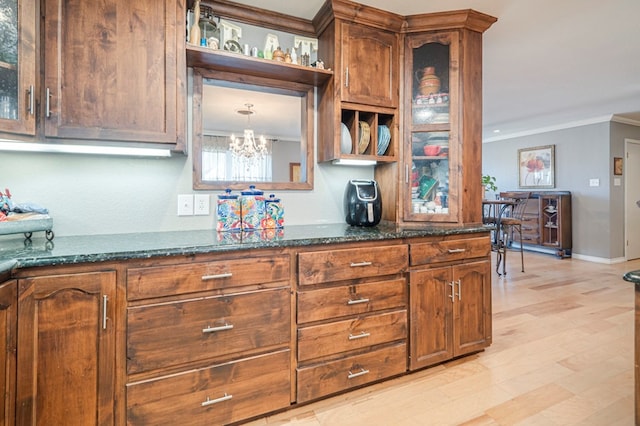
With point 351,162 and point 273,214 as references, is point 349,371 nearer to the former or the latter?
point 273,214

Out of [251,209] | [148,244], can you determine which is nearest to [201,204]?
Answer: [251,209]

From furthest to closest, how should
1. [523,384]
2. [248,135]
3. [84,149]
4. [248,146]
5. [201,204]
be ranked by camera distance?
[248,135]
[248,146]
[201,204]
[523,384]
[84,149]

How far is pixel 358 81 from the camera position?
83.1 inches

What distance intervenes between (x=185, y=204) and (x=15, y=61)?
0.97 metres

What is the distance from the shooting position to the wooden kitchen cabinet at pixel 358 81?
6.75 ft

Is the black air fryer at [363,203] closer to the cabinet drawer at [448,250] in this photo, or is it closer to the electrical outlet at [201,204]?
the cabinet drawer at [448,250]

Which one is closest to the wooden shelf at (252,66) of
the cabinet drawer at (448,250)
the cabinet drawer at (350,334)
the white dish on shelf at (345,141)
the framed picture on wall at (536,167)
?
the white dish on shelf at (345,141)

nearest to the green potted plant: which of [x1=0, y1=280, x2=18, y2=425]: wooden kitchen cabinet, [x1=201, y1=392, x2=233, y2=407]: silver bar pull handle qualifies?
[x1=201, y1=392, x2=233, y2=407]: silver bar pull handle

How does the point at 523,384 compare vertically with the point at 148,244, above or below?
below

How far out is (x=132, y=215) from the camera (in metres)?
1.85

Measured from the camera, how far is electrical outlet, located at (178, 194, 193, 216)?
1956 millimetres

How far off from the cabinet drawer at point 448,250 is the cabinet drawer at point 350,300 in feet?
0.61

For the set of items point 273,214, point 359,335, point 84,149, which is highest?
point 84,149

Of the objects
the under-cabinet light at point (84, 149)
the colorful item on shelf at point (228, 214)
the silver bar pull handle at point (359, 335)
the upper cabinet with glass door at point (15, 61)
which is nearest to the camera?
the upper cabinet with glass door at point (15, 61)
